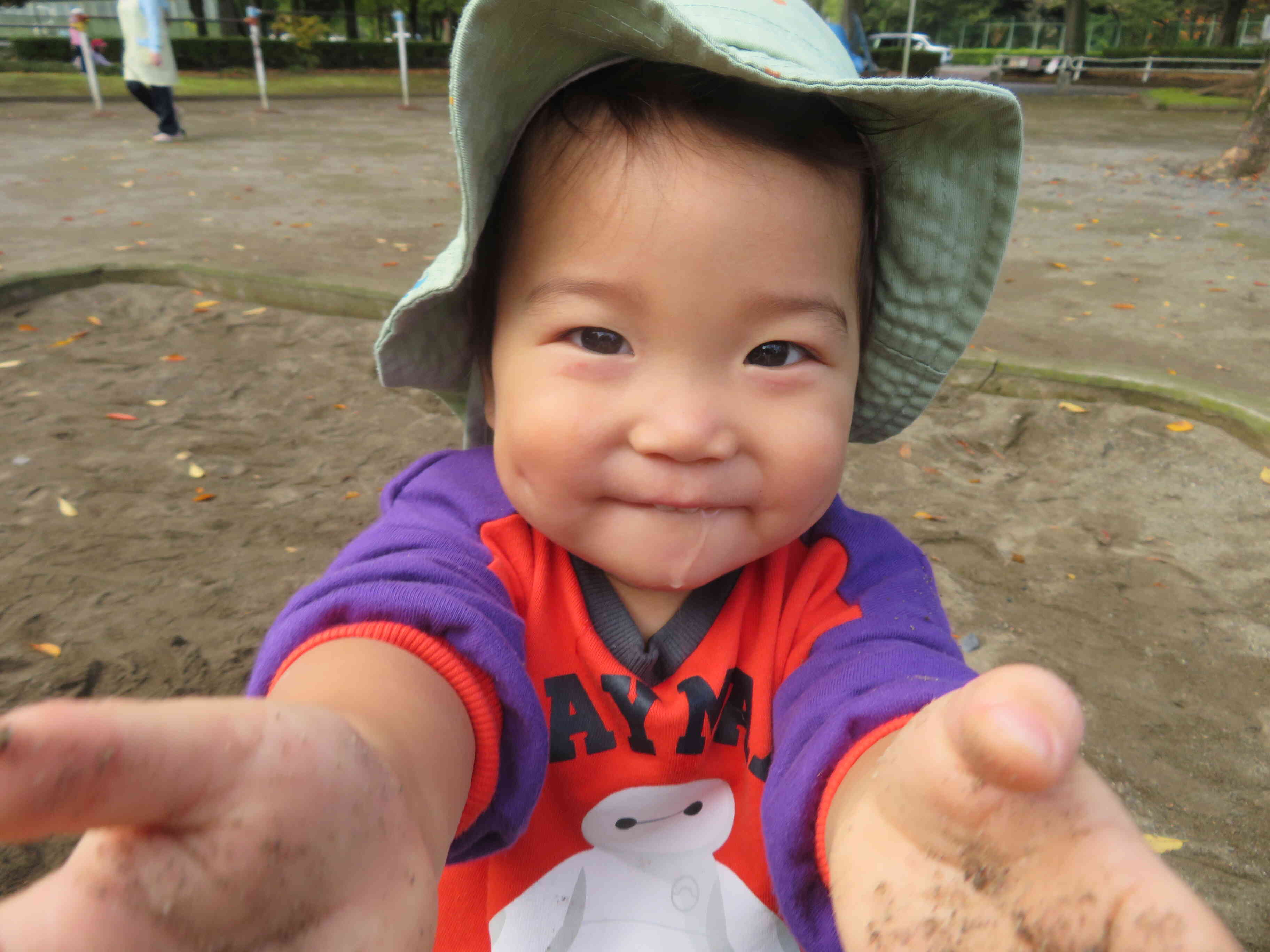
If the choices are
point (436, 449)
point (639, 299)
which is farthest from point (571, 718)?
point (436, 449)

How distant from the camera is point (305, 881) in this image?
22.0 inches

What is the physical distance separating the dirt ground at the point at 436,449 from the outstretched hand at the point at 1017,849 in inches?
53.8

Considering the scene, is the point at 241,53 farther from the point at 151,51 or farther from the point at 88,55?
the point at 151,51

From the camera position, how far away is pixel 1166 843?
69.1 inches

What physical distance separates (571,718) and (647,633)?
17 cm

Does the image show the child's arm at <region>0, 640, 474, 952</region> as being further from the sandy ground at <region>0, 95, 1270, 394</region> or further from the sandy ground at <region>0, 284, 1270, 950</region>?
the sandy ground at <region>0, 95, 1270, 394</region>

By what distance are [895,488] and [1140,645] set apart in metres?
1.00

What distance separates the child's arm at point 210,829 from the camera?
0.47 metres

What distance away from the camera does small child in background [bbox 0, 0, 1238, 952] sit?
558 mm

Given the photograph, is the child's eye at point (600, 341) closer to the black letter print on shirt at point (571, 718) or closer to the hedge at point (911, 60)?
the black letter print on shirt at point (571, 718)

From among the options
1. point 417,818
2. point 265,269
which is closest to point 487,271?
point 417,818

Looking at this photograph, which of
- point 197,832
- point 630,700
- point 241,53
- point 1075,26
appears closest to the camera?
point 197,832

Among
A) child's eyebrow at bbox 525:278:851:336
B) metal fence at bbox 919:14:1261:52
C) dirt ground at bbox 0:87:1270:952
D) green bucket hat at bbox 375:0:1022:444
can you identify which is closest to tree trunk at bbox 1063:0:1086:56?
metal fence at bbox 919:14:1261:52

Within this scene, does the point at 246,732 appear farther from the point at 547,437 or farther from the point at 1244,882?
the point at 1244,882
